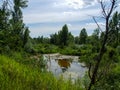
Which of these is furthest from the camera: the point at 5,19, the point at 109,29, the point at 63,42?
the point at 63,42

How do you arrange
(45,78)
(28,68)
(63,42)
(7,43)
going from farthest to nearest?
(63,42) → (7,43) → (28,68) → (45,78)

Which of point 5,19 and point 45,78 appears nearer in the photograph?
point 45,78

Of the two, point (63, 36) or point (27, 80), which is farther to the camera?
point (63, 36)

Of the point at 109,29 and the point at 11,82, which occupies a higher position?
the point at 109,29

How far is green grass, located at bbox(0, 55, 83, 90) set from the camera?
168 inches

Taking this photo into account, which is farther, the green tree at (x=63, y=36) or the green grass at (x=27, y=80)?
the green tree at (x=63, y=36)

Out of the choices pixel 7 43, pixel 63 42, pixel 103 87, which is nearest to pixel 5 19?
pixel 7 43

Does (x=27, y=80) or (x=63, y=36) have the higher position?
(x=63, y=36)

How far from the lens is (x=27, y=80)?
A: 4.79m

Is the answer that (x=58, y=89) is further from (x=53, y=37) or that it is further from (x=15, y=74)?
(x=53, y=37)

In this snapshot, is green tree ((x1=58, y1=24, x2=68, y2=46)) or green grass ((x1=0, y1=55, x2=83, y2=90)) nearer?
green grass ((x1=0, y1=55, x2=83, y2=90))

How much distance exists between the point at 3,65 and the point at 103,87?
250 centimetres

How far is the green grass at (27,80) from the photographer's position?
4.27 m

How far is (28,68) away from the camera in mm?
5426
